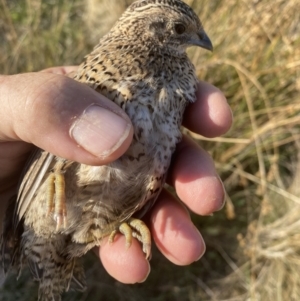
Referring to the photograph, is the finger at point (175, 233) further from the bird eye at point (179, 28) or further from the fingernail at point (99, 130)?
the bird eye at point (179, 28)

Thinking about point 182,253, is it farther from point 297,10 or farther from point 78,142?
point 297,10

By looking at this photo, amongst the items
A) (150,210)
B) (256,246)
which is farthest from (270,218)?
(150,210)

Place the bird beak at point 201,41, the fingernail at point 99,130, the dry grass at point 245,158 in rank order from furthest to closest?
the dry grass at point 245,158 < the bird beak at point 201,41 < the fingernail at point 99,130

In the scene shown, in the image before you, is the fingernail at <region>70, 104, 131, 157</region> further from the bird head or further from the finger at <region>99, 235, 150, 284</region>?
the finger at <region>99, 235, 150, 284</region>

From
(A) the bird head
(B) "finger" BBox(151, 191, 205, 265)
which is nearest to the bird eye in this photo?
(A) the bird head

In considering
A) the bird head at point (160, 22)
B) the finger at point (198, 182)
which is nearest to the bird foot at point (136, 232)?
the finger at point (198, 182)
